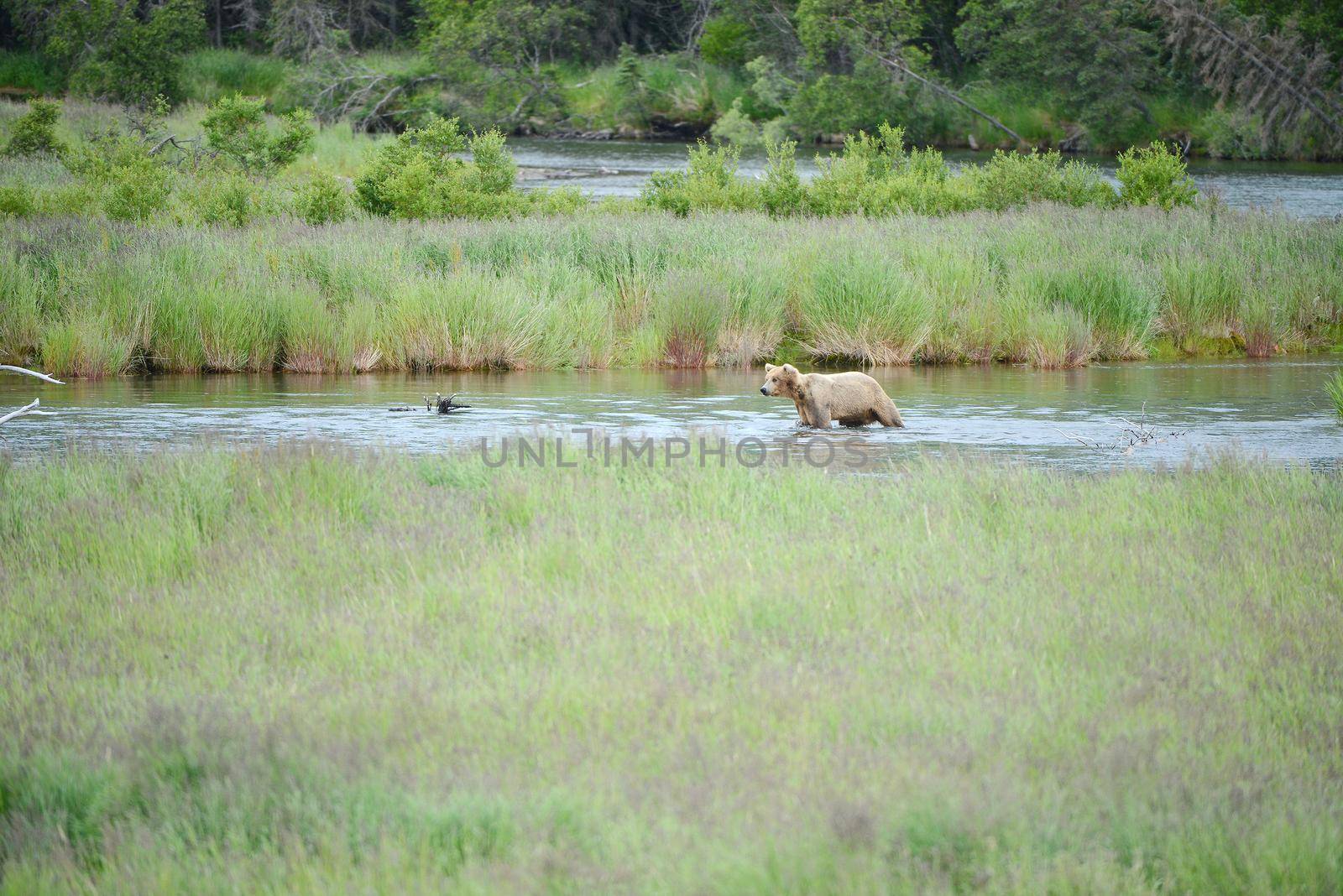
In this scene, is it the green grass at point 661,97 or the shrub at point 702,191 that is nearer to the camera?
the shrub at point 702,191

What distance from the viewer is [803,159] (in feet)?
164

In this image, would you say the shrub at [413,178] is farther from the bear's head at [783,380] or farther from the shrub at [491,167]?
the bear's head at [783,380]

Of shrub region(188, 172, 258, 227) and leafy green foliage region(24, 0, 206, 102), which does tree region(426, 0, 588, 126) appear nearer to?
leafy green foliage region(24, 0, 206, 102)

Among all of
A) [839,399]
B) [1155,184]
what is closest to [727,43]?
[1155,184]

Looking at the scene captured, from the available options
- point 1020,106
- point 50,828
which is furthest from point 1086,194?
point 1020,106

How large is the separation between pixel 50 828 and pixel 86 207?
2076cm

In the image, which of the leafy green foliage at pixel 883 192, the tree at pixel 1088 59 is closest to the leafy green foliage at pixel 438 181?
the leafy green foliage at pixel 883 192

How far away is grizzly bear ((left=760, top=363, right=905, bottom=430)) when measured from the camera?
507 inches

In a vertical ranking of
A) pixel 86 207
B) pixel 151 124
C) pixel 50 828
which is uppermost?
pixel 151 124

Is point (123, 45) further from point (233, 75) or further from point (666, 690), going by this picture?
point (666, 690)

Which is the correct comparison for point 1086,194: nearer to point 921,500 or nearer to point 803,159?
point 921,500

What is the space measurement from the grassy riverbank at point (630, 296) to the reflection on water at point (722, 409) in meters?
0.46

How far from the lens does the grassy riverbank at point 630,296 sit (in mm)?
17000

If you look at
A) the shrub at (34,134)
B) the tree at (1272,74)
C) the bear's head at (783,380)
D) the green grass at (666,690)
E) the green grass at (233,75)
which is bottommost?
the green grass at (666,690)
